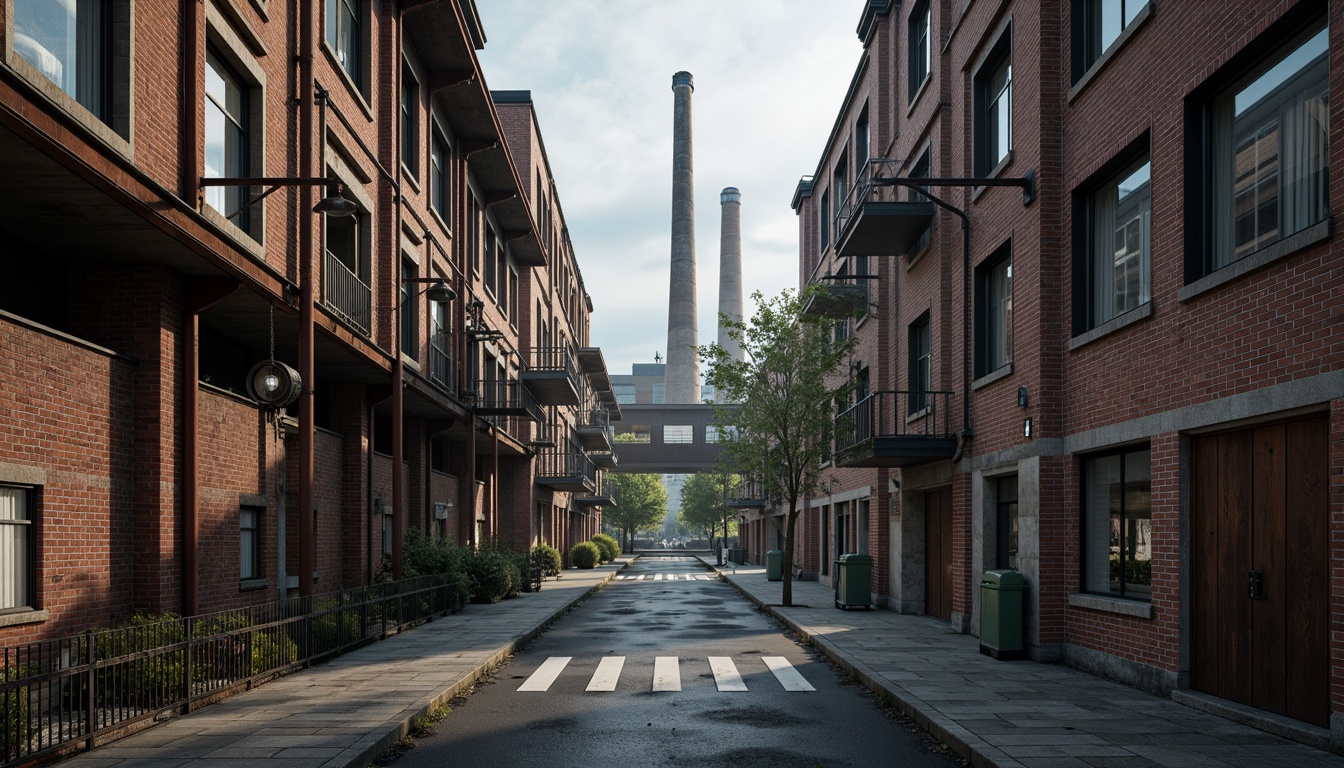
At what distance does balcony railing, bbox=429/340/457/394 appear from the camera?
74.4 ft

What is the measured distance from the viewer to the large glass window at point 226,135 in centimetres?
1221

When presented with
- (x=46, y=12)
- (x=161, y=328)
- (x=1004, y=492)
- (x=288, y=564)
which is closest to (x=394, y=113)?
(x=288, y=564)

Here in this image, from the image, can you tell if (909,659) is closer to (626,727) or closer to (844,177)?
(626,727)

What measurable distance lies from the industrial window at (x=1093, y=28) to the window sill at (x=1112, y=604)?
624cm

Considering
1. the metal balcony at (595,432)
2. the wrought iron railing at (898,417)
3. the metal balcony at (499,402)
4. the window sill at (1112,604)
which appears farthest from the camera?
the metal balcony at (595,432)

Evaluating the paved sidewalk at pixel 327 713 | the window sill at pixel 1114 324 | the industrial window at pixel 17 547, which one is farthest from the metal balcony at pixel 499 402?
the industrial window at pixel 17 547

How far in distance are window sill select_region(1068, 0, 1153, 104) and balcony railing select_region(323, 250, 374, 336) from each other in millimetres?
10157

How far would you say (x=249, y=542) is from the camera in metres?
14.6

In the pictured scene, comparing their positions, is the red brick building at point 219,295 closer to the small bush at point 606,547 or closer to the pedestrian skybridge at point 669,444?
the small bush at point 606,547

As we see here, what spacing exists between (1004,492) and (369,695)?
9.75 metres

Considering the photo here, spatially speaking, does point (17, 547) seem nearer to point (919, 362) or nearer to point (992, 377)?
point (992, 377)

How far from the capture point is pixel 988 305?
16984 mm

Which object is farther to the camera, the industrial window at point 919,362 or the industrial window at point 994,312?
the industrial window at point 919,362

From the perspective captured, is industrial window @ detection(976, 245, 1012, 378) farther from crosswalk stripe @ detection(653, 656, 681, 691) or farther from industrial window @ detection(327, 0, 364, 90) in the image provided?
industrial window @ detection(327, 0, 364, 90)
